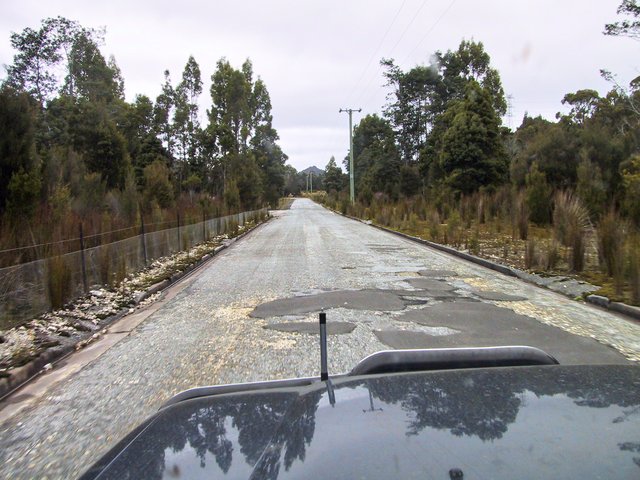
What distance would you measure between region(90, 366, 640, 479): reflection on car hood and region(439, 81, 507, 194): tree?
110 ft

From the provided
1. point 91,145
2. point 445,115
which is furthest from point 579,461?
point 445,115

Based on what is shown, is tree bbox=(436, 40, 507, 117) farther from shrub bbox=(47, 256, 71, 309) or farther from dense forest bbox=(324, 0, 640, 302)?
shrub bbox=(47, 256, 71, 309)

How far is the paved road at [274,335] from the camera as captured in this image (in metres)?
3.96

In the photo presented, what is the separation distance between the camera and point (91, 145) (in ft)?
105

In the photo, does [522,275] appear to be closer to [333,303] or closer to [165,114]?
[333,303]

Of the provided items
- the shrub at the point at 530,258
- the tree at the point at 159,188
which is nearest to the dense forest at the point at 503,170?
the shrub at the point at 530,258

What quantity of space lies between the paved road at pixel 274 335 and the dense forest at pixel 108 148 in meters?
3.06

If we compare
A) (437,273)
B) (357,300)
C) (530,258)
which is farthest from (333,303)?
(530,258)

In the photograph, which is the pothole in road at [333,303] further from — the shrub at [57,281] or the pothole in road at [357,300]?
the shrub at [57,281]

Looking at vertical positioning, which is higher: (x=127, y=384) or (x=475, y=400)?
(x=475, y=400)

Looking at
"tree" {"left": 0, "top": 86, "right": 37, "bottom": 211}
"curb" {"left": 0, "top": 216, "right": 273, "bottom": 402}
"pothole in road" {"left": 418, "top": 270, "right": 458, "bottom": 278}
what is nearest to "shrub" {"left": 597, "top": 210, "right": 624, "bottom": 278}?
"pothole in road" {"left": 418, "top": 270, "right": 458, "bottom": 278}

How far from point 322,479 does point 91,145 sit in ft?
112

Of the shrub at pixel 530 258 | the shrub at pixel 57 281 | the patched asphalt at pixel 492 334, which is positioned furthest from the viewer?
the shrub at pixel 530 258

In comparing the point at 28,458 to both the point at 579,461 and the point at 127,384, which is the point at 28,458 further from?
the point at 579,461
